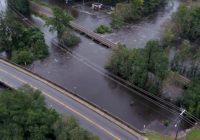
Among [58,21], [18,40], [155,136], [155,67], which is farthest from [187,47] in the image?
[18,40]

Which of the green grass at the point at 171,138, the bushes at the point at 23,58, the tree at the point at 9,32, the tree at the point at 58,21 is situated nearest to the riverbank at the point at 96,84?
the bushes at the point at 23,58

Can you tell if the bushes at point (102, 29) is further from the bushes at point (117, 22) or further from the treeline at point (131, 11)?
the treeline at point (131, 11)

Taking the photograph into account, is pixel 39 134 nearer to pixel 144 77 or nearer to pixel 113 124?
pixel 113 124

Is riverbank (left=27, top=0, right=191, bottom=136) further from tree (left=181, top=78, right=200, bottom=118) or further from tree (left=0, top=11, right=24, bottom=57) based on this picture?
tree (left=0, top=11, right=24, bottom=57)

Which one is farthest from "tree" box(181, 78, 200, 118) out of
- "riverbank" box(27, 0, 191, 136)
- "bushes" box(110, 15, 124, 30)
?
"bushes" box(110, 15, 124, 30)

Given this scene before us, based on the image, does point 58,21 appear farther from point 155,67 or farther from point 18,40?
point 155,67

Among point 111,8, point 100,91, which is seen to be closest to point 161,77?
point 100,91
